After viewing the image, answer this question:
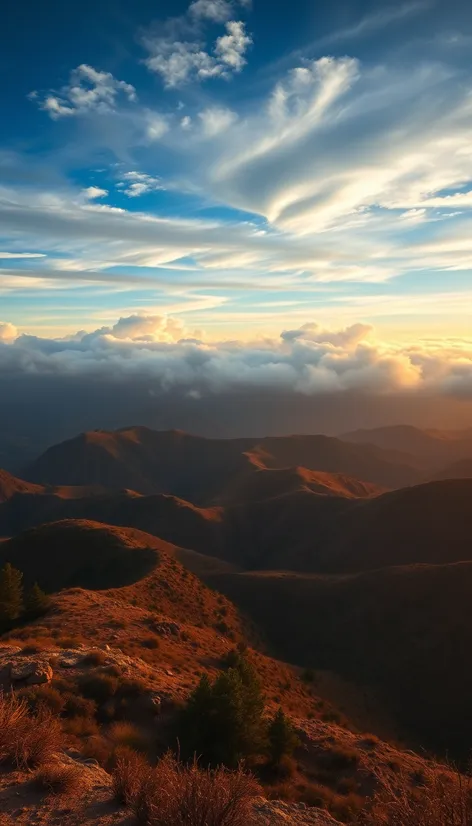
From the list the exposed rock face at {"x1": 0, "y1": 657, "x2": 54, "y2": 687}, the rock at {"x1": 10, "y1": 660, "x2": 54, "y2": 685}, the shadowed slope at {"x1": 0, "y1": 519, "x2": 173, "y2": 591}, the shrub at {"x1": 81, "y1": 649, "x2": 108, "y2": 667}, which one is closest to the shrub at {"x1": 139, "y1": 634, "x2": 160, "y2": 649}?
the shrub at {"x1": 81, "y1": 649, "x2": 108, "y2": 667}

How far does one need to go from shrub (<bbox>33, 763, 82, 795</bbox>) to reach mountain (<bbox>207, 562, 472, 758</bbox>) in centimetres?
3190

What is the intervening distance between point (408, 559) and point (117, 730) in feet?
255

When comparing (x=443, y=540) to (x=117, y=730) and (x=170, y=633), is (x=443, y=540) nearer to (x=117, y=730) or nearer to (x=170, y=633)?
(x=170, y=633)

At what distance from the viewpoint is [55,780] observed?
8.59m

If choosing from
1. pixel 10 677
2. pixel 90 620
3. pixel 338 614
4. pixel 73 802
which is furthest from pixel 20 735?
pixel 338 614

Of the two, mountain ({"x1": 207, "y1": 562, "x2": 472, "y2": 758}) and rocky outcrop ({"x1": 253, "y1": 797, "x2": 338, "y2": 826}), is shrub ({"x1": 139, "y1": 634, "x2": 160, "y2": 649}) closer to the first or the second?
rocky outcrop ({"x1": 253, "y1": 797, "x2": 338, "y2": 826})

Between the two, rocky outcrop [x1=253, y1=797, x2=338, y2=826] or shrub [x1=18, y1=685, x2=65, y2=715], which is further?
shrub [x1=18, y1=685, x2=65, y2=715]

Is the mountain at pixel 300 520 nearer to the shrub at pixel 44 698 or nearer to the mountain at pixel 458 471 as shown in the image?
the mountain at pixel 458 471

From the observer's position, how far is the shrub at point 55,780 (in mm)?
8500

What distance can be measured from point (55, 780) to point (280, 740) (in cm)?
1034

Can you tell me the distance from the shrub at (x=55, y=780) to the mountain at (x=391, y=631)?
3190 centimetres

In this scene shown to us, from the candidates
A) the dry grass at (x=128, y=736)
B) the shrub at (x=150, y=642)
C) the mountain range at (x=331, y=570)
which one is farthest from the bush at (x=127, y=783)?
the mountain range at (x=331, y=570)

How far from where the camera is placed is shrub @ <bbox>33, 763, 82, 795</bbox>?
850cm

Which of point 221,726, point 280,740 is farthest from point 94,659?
point 280,740
